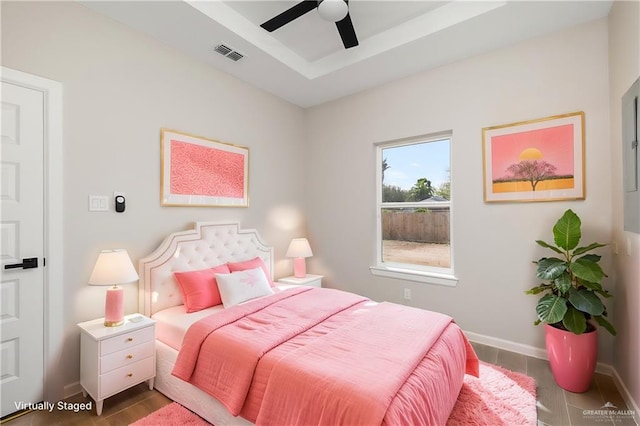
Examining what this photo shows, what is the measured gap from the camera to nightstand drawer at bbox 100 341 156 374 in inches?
79.7

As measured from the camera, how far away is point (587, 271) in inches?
83.9

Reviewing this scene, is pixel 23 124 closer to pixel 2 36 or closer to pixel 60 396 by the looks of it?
pixel 2 36

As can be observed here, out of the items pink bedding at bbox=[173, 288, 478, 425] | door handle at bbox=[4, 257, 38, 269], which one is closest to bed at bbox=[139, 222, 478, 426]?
pink bedding at bbox=[173, 288, 478, 425]

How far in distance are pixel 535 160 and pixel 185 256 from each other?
3340 millimetres

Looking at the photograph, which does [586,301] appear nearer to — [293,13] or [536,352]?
[536,352]

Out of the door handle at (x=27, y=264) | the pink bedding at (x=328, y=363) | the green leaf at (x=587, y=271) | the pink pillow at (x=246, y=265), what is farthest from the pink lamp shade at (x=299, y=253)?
the green leaf at (x=587, y=271)

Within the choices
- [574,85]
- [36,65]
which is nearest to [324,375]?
[36,65]

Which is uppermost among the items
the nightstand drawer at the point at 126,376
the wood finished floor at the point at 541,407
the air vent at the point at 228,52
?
the air vent at the point at 228,52

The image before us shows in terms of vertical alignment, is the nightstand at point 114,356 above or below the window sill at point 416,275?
below

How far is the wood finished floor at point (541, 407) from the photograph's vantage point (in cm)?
194

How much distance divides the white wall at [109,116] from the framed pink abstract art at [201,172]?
3.1 inches

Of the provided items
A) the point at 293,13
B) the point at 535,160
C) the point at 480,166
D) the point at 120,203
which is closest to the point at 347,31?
the point at 293,13

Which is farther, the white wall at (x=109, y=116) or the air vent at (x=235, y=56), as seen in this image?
the air vent at (x=235, y=56)

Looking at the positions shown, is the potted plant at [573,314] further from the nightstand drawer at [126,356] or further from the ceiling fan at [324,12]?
the nightstand drawer at [126,356]
